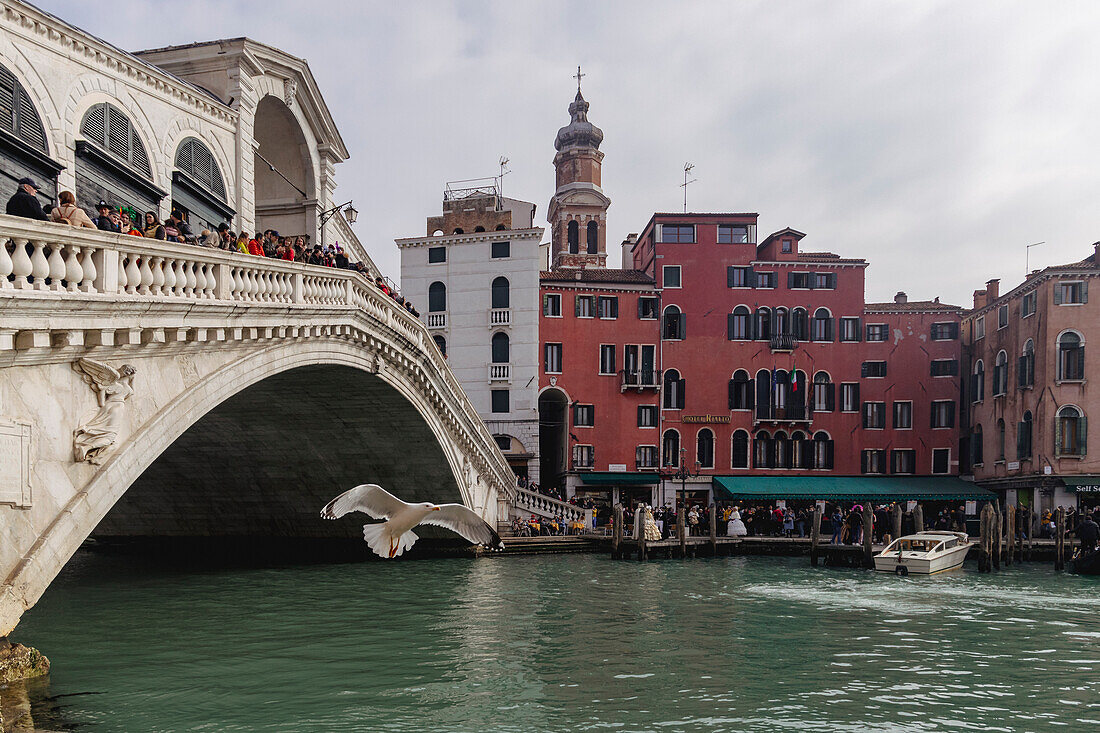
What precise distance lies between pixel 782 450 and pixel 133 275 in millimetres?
27156

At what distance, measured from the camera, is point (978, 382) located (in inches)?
1284

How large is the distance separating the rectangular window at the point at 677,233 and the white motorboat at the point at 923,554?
14719mm

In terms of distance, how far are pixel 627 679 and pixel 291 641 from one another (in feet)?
14.2

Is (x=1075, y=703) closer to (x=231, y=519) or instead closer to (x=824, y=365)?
(x=231, y=519)

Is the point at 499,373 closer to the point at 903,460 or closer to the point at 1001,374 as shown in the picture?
the point at 903,460

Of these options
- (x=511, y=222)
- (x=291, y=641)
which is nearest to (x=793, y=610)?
(x=291, y=641)

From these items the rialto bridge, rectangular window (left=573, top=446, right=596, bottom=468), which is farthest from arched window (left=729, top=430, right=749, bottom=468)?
the rialto bridge

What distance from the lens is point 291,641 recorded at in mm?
11227

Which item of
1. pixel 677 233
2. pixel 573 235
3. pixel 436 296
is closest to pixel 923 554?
pixel 677 233

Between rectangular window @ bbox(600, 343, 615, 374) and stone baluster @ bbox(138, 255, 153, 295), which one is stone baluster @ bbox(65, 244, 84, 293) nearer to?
stone baluster @ bbox(138, 255, 153, 295)

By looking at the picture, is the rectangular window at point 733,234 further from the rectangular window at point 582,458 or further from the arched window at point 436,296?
the arched window at point 436,296

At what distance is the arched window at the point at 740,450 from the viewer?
107ft

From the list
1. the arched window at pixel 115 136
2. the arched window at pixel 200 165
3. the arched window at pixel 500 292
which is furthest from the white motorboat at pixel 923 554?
the arched window at pixel 115 136

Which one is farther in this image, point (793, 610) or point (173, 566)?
point (173, 566)
